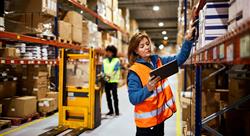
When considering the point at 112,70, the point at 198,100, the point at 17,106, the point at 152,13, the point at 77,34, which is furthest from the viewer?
the point at 152,13

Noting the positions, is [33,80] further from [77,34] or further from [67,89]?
[77,34]

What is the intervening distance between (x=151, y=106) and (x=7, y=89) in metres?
5.16

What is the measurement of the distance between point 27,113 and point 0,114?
664 mm

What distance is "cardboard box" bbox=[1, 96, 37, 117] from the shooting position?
6.02 meters

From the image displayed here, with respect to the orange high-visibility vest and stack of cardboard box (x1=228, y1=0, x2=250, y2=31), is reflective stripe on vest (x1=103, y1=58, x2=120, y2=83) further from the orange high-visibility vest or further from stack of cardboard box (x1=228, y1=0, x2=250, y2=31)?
stack of cardboard box (x1=228, y1=0, x2=250, y2=31)

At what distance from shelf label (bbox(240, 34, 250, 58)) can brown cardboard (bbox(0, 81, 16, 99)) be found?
6.17m

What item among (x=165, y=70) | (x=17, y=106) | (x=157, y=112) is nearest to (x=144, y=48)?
(x=165, y=70)

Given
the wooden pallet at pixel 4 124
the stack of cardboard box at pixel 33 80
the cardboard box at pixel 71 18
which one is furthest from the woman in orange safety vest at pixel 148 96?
the cardboard box at pixel 71 18

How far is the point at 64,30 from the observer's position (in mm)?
7680

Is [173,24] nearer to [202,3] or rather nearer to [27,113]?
[27,113]

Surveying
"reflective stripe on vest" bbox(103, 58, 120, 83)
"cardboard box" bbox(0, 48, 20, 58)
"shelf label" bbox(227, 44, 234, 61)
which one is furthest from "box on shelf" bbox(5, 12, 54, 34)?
"shelf label" bbox(227, 44, 234, 61)

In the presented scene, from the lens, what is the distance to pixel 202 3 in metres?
2.98

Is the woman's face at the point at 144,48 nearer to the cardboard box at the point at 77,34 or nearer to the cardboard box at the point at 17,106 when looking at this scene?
the cardboard box at the point at 17,106

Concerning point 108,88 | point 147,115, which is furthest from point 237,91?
point 108,88
